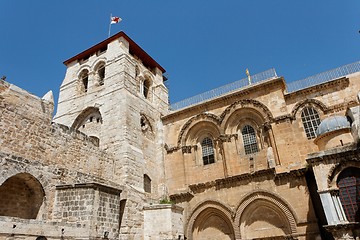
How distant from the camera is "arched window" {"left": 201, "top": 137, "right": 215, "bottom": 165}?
1602cm

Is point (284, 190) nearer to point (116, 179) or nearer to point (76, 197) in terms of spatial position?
point (116, 179)

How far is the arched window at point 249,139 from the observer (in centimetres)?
1503

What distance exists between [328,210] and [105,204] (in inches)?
311

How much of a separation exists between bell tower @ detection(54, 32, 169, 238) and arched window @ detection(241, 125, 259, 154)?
4.99 metres

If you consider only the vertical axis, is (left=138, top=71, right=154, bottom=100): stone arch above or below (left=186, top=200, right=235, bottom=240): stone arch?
above

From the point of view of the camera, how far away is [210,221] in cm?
1473

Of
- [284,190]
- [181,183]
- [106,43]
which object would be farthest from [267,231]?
[106,43]

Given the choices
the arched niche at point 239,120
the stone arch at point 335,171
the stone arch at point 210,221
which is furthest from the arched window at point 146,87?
the stone arch at point 335,171

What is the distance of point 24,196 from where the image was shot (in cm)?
1000

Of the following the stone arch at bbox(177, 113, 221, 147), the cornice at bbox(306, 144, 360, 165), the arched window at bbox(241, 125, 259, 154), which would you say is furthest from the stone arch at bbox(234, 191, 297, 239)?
the stone arch at bbox(177, 113, 221, 147)

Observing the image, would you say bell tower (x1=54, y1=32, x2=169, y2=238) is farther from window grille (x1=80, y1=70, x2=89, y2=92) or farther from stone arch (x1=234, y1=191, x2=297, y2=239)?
stone arch (x1=234, y1=191, x2=297, y2=239)

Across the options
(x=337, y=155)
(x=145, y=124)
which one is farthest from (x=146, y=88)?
(x=337, y=155)

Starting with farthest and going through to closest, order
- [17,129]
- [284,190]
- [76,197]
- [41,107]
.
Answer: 1. [284,190]
2. [41,107]
3. [17,129]
4. [76,197]

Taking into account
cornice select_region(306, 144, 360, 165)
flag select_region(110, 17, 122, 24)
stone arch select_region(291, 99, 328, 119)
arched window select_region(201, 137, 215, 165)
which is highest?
flag select_region(110, 17, 122, 24)
